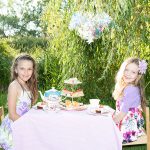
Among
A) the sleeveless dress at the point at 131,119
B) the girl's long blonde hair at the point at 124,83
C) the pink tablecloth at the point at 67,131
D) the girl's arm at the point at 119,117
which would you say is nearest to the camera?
the pink tablecloth at the point at 67,131

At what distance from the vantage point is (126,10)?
4.91 m

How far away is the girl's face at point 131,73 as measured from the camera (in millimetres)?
3998

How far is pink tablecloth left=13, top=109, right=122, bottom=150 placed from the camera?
3346 millimetres

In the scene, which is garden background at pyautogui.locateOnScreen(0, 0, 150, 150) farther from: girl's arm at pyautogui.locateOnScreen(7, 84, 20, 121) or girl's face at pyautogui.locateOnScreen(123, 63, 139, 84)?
girl's arm at pyautogui.locateOnScreen(7, 84, 20, 121)

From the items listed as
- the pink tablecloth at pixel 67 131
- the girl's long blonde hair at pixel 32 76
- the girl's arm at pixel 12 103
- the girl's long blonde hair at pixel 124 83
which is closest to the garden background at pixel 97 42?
the girl's long blonde hair at pixel 124 83

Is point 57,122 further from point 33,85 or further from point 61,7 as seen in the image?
point 61,7

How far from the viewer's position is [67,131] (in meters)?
3.39

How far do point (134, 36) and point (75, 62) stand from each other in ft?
2.67

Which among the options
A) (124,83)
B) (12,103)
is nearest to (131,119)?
(124,83)

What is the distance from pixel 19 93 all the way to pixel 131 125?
101cm

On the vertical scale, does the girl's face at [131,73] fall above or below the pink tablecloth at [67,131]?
above

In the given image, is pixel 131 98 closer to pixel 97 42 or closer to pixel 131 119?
pixel 131 119

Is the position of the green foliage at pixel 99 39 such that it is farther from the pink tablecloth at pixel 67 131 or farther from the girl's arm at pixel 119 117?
the pink tablecloth at pixel 67 131

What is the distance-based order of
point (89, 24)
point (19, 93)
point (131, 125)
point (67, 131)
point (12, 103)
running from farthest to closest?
point (89, 24), point (131, 125), point (19, 93), point (12, 103), point (67, 131)
